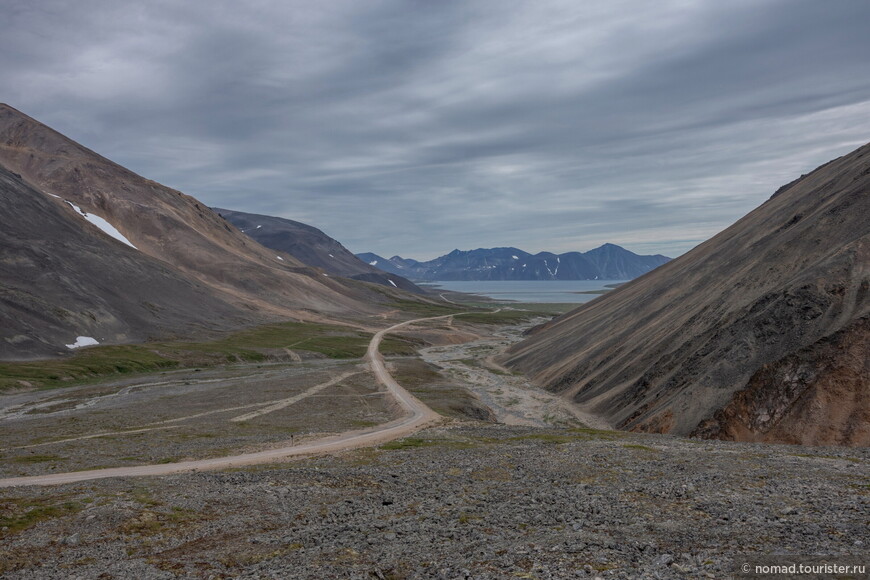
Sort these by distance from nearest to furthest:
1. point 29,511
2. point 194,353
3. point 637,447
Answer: point 29,511
point 637,447
point 194,353

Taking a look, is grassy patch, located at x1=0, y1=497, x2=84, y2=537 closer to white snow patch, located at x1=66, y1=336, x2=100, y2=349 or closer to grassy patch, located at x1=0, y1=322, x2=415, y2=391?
grassy patch, located at x1=0, y1=322, x2=415, y2=391

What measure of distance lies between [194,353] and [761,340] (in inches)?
4013

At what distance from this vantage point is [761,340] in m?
47.0

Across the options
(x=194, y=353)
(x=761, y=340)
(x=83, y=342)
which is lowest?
(x=194, y=353)

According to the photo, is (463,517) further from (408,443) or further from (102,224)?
(102,224)

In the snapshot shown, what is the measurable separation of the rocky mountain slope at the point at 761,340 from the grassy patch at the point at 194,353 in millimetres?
64786

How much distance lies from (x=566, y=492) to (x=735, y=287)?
4570 cm

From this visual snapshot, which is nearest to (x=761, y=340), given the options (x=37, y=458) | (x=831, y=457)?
(x=831, y=457)

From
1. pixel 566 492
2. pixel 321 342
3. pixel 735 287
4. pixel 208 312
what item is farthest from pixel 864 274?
pixel 208 312

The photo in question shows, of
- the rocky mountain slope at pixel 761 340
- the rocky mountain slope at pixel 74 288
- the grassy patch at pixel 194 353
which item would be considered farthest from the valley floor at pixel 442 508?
the rocky mountain slope at pixel 74 288

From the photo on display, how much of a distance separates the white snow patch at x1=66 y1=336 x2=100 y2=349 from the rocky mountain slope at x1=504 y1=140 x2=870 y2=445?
8658cm

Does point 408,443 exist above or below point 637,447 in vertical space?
below

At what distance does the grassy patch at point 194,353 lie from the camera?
86688mm

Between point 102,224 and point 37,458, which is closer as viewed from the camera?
point 37,458
